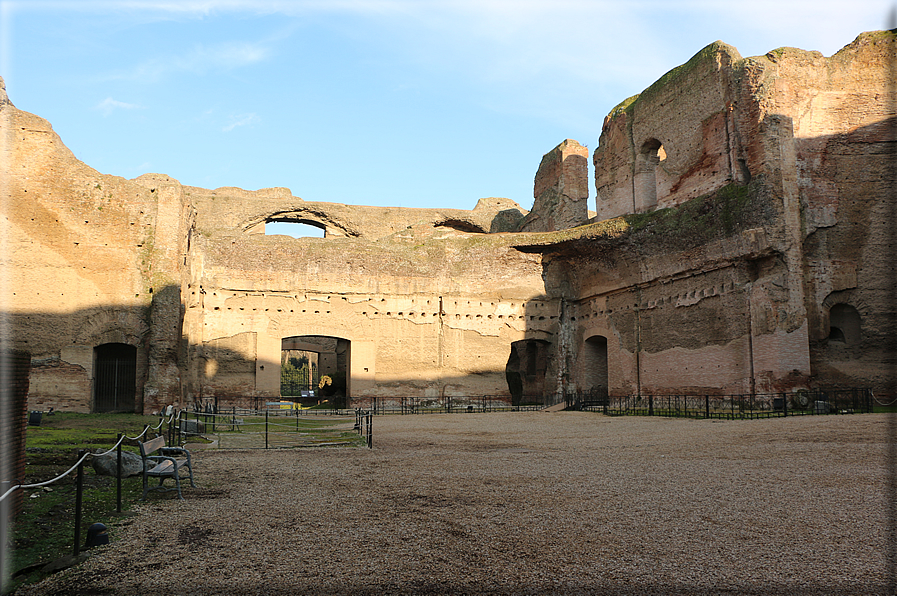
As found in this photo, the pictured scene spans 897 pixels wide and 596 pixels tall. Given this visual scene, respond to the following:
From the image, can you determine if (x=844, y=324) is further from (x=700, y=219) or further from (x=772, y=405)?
(x=700, y=219)

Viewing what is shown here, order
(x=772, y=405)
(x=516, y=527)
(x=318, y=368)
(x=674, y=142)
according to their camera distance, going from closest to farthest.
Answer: (x=516, y=527) < (x=772, y=405) < (x=674, y=142) < (x=318, y=368)

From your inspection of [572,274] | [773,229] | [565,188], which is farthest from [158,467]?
[565,188]

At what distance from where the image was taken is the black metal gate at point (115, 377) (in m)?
16.5

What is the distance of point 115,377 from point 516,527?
15.6m

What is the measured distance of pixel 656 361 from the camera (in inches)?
752

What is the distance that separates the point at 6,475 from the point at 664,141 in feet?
65.0

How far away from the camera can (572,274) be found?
22.9m

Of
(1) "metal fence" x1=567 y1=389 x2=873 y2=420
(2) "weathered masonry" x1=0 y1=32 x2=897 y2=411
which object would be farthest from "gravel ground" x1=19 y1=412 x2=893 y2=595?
(2) "weathered masonry" x1=0 y1=32 x2=897 y2=411

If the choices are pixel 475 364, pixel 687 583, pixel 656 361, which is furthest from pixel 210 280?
pixel 687 583

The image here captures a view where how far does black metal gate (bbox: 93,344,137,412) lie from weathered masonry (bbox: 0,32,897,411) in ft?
0.17

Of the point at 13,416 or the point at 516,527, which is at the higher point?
the point at 13,416

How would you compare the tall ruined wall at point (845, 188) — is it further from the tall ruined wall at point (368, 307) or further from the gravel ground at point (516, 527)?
the tall ruined wall at point (368, 307)

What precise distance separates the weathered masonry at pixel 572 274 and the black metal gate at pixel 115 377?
0.17 feet

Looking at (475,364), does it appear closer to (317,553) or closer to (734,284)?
(734,284)
